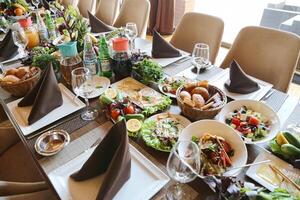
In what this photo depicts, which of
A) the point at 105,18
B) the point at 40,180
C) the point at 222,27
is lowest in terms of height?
the point at 40,180

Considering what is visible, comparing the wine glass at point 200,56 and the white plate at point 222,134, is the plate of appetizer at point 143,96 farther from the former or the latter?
the wine glass at point 200,56

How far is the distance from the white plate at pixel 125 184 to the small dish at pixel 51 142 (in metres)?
0.09

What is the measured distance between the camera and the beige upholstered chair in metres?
1.38

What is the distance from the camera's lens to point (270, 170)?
766 millimetres

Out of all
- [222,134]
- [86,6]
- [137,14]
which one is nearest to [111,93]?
[222,134]

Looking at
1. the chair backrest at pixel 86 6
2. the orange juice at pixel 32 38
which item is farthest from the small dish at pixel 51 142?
the chair backrest at pixel 86 6

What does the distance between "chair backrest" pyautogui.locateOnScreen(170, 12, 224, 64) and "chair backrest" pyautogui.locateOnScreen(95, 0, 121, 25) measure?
941mm

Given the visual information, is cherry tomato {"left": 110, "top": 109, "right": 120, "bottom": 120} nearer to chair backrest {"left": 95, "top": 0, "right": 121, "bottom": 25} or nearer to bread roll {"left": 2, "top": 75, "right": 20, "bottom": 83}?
bread roll {"left": 2, "top": 75, "right": 20, "bottom": 83}

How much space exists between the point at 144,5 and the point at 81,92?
1477 mm

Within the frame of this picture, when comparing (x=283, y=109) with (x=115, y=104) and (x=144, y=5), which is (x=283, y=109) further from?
(x=144, y=5)

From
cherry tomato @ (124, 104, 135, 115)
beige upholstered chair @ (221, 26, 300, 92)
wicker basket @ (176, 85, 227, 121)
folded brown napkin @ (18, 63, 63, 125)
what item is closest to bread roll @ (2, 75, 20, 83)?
folded brown napkin @ (18, 63, 63, 125)

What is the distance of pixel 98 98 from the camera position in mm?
1152

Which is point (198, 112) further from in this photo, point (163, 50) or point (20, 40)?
point (20, 40)

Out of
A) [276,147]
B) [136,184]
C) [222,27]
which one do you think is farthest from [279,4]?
[136,184]
